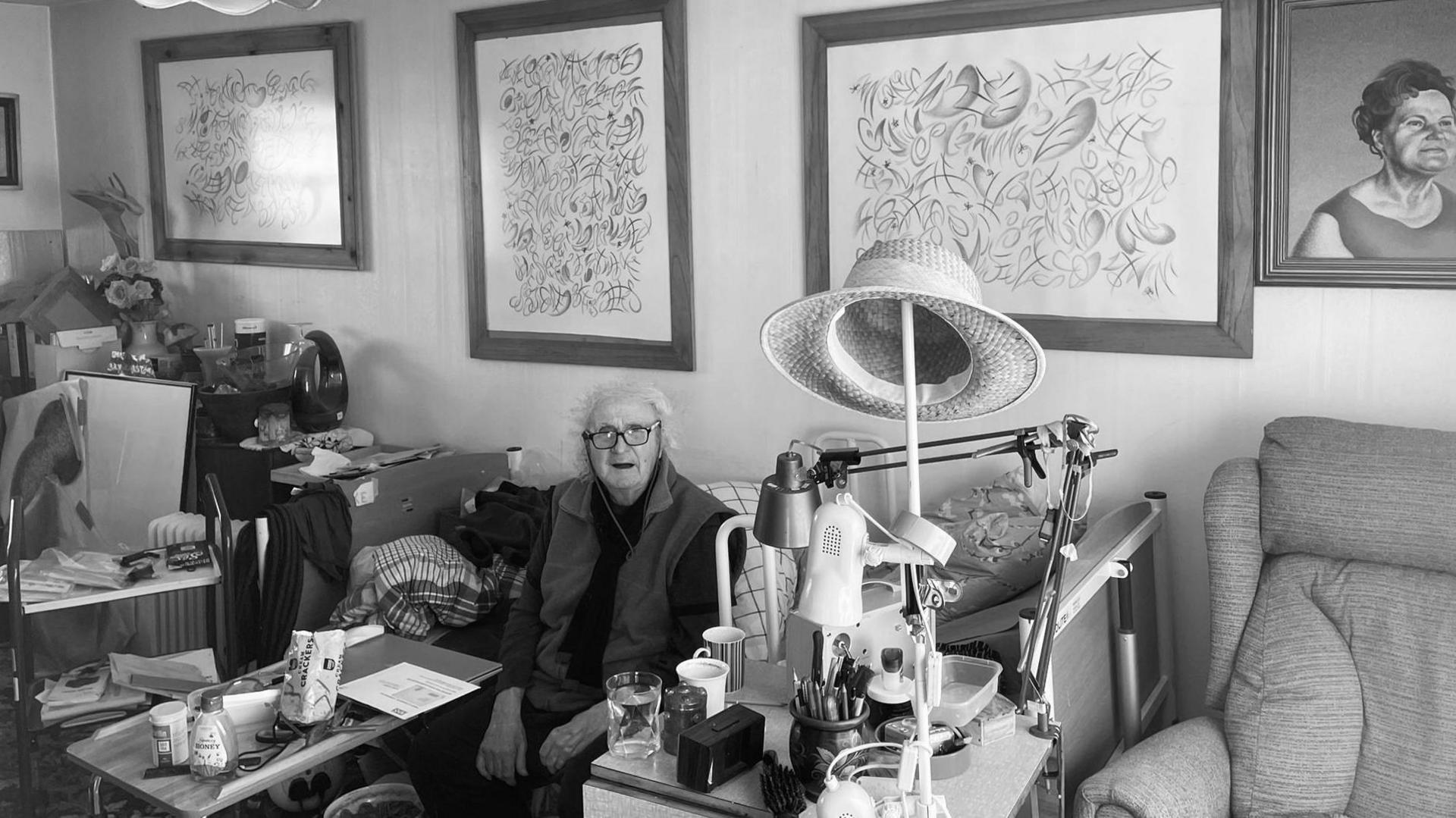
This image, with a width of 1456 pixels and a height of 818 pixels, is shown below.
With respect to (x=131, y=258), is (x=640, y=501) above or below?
below

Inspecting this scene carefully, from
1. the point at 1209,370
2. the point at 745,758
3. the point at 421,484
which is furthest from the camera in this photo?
the point at 421,484

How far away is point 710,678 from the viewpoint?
6.77 ft

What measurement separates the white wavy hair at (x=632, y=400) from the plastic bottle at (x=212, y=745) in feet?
3.38

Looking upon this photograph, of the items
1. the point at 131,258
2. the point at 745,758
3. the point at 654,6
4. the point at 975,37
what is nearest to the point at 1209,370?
the point at 975,37

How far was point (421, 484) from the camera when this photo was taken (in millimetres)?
3832

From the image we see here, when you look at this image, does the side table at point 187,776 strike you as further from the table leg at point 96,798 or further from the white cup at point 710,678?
the white cup at point 710,678

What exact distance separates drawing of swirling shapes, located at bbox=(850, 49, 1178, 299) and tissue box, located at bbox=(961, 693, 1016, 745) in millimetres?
1245

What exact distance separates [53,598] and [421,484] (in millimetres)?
1089

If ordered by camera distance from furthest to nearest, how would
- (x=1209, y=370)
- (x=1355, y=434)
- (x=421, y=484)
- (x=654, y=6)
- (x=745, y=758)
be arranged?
1. (x=421, y=484)
2. (x=654, y=6)
3. (x=1209, y=370)
4. (x=1355, y=434)
5. (x=745, y=758)

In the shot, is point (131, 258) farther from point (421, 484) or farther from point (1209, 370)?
point (1209, 370)

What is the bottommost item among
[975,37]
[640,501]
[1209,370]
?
[640,501]

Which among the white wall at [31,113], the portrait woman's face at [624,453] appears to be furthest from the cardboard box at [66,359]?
the portrait woman's face at [624,453]

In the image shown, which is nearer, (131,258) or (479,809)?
(479,809)

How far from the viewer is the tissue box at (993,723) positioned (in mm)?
1997
